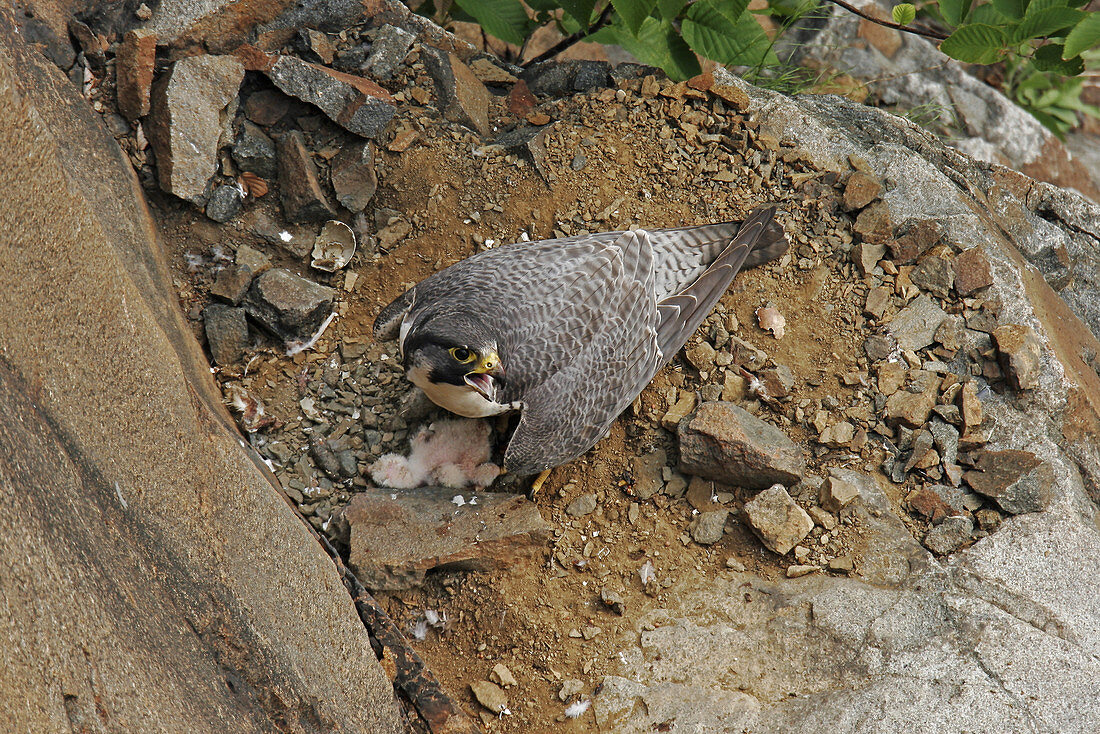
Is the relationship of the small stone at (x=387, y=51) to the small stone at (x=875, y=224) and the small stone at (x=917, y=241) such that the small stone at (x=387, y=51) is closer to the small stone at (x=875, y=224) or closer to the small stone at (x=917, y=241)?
the small stone at (x=875, y=224)

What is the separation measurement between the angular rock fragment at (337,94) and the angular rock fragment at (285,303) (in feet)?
3.24

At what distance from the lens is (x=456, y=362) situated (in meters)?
3.66

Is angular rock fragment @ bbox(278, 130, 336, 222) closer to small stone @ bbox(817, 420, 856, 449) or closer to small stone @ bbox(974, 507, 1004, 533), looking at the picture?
small stone @ bbox(817, 420, 856, 449)

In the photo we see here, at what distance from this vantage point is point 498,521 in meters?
3.94

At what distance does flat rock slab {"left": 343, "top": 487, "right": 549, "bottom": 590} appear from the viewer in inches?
150

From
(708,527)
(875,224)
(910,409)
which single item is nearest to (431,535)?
(708,527)

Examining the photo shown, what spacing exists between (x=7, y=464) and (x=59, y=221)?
82 cm

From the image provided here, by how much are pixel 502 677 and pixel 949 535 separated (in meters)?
2.20

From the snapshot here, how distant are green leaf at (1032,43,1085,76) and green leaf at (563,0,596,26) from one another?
7.61ft

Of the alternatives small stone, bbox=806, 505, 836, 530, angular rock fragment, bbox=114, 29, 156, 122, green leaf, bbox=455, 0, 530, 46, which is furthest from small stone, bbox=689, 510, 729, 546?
angular rock fragment, bbox=114, 29, 156, 122

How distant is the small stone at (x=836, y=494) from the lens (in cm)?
393

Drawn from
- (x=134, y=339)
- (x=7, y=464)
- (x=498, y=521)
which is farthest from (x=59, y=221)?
(x=498, y=521)

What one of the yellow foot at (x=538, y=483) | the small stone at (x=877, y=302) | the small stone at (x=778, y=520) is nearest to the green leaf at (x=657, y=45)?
the small stone at (x=877, y=302)

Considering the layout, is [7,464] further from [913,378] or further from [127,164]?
[913,378]
